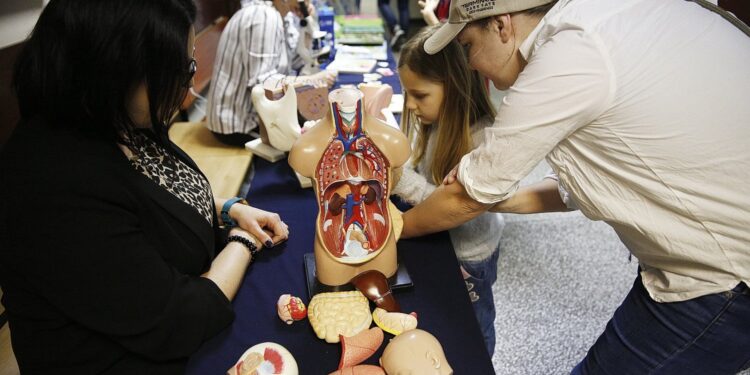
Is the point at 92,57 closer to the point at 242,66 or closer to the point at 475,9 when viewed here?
the point at 475,9

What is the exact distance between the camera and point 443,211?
0.99 meters

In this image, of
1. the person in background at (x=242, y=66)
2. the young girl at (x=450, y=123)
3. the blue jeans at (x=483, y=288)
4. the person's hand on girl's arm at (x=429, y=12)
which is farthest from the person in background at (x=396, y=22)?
the blue jeans at (x=483, y=288)

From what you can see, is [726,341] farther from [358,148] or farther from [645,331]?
[358,148]

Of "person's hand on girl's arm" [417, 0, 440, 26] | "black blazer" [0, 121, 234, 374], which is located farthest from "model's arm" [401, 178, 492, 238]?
"person's hand on girl's arm" [417, 0, 440, 26]

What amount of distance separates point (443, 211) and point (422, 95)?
0.38 metres

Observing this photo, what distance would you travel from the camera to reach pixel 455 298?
99 centimetres

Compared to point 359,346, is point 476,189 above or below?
above

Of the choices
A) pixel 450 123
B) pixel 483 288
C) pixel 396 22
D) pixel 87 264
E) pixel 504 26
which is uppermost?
pixel 504 26

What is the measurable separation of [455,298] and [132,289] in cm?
63

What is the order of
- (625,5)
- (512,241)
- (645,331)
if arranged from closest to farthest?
1. (625,5)
2. (645,331)
3. (512,241)

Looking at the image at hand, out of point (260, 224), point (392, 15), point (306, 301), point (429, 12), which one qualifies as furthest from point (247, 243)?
point (392, 15)

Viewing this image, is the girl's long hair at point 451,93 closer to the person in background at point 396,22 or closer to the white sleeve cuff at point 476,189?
the white sleeve cuff at point 476,189

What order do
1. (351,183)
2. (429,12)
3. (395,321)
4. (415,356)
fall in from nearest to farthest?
(415,356), (395,321), (351,183), (429,12)

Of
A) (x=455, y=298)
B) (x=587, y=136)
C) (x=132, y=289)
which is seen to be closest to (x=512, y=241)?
(x=455, y=298)
